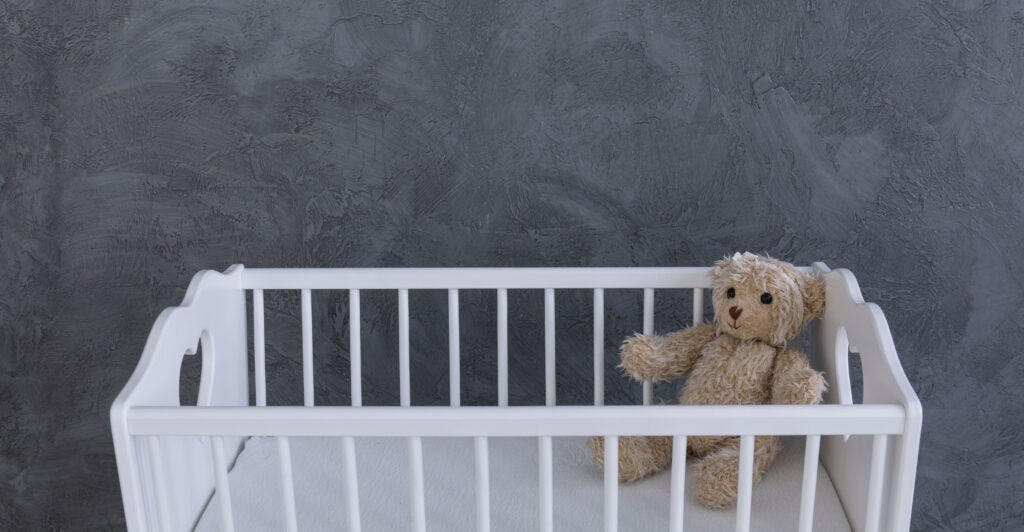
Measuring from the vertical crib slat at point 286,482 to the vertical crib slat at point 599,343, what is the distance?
0.57m

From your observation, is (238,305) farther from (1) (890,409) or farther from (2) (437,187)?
(1) (890,409)

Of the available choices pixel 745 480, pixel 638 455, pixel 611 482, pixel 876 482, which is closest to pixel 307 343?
pixel 638 455

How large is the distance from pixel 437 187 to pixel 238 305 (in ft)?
1.35

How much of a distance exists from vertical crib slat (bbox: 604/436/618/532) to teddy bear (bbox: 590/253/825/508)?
28 centimetres

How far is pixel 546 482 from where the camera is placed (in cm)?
108

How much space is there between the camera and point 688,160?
1.71 meters

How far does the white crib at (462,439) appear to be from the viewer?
106 cm

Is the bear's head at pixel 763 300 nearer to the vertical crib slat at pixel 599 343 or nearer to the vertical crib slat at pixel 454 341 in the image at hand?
the vertical crib slat at pixel 599 343

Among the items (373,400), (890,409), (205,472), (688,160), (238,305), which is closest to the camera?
(890,409)

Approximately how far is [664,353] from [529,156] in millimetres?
463

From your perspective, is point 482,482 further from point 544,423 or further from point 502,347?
point 502,347

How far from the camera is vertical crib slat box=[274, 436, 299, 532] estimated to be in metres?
1.08

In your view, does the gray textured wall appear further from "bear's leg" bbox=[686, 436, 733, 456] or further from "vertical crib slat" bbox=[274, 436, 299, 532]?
"vertical crib slat" bbox=[274, 436, 299, 532]

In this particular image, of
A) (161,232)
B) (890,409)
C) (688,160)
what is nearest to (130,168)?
(161,232)
